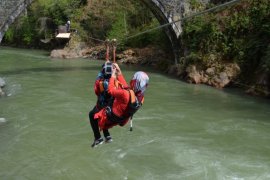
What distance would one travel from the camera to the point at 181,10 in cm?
1897

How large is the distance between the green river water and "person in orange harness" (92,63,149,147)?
157 cm

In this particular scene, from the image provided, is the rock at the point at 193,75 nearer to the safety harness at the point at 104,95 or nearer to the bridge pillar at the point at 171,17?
the bridge pillar at the point at 171,17

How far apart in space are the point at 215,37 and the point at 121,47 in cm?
930

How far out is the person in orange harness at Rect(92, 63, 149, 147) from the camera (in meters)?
6.16

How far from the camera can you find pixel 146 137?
9688mm

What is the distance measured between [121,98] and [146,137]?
143 inches

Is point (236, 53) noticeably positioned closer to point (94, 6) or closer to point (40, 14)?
point (94, 6)

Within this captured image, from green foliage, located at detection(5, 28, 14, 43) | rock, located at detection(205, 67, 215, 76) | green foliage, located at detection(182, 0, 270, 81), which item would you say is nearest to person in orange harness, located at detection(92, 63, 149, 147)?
green foliage, located at detection(182, 0, 270, 81)

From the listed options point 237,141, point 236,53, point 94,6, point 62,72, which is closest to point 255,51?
point 236,53

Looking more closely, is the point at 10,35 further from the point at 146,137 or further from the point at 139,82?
the point at 139,82

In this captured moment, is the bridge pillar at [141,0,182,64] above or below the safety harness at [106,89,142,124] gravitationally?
above

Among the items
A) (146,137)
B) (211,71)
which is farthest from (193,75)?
(146,137)

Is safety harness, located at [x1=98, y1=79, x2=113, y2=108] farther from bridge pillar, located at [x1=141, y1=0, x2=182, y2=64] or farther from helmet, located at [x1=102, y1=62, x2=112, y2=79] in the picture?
bridge pillar, located at [x1=141, y1=0, x2=182, y2=64]

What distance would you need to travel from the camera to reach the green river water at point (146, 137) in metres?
7.84
